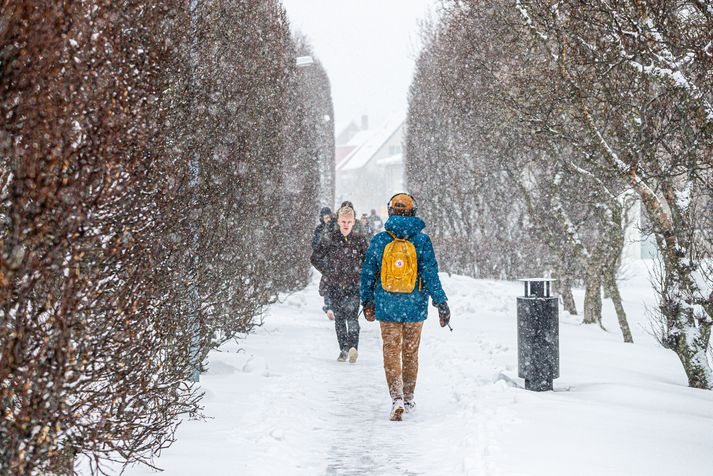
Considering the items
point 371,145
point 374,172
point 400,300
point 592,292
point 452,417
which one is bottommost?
point 452,417

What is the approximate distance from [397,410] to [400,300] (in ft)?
3.30

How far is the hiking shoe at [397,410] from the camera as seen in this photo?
694cm

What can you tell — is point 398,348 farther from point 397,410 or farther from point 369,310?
point 397,410

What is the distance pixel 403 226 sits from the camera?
7039 millimetres

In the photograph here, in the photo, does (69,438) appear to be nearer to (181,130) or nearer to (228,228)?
(181,130)

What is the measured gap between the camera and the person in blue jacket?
6.96 m

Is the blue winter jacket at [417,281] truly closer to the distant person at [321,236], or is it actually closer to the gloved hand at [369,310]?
the gloved hand at [369,310]

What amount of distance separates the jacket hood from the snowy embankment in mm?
1712

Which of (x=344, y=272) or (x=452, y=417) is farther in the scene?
(x=344, y=272)

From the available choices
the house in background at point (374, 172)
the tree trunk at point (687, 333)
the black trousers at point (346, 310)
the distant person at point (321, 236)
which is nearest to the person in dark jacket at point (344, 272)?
the black trousers at point (346, 310)

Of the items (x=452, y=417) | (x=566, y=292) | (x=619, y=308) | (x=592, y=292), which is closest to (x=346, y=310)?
(x=452, y=417)

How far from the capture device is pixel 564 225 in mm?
14242

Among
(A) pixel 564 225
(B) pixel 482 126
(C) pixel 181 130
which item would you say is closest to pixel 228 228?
(C) pixel 181 130

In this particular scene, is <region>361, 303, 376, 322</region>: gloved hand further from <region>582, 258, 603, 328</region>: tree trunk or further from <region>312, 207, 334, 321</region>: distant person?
<region>582, 258, 603, 328</region>: tree trunk
